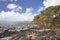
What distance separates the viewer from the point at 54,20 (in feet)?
187

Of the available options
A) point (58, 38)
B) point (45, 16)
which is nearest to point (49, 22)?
point (45, 16)

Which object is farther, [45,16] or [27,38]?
[45,16]

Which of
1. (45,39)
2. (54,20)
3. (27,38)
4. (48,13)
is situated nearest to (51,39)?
(45,39)

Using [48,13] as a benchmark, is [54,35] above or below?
below

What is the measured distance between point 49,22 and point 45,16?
2385 mm

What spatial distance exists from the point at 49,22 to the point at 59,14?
4.64m

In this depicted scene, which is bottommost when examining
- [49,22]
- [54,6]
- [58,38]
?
[58,38]

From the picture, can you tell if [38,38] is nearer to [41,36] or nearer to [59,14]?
[41,36]

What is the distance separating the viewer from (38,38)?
41.2 m

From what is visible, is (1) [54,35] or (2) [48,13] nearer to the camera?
(1) [54,35]

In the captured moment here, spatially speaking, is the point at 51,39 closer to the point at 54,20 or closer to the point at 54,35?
the point at 54,35

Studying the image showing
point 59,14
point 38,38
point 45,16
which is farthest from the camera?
point 45,16

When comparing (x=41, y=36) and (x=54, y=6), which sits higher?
(x=54, y=6)

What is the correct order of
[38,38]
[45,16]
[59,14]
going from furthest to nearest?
[45,16]
[59,14]
[38,38]
